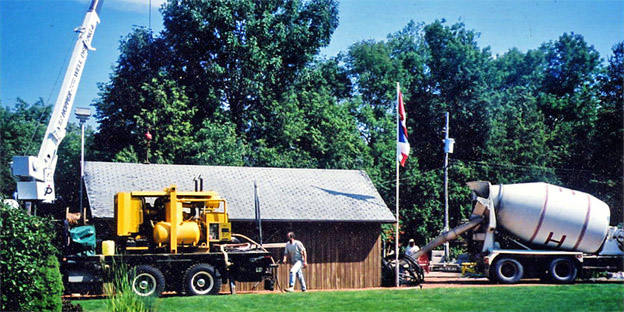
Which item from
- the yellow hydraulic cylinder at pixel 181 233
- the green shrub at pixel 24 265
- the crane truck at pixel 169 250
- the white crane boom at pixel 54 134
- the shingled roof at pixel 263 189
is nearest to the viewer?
the green shrub at pixel 24 265

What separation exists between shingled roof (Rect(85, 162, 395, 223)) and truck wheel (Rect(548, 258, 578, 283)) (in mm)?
5922

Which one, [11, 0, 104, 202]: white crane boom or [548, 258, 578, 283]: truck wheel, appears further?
[548, 258, 578, 283]: truck wheel

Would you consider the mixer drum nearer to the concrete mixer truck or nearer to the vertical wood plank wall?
the concrete mixer truck

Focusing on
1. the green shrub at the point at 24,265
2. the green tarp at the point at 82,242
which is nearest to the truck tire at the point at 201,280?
the green tarp at the point at 82,242

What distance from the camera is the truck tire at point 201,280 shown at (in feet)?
72.3

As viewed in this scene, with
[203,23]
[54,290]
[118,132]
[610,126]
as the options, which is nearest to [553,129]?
[610,126]

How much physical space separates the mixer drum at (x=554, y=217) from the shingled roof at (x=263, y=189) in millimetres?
4437

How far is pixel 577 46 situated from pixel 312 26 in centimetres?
2870

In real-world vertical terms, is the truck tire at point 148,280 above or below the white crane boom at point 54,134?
below

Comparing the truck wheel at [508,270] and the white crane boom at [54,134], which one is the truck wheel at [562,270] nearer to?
the truck wheel at [508,270]

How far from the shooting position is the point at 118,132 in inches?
1784

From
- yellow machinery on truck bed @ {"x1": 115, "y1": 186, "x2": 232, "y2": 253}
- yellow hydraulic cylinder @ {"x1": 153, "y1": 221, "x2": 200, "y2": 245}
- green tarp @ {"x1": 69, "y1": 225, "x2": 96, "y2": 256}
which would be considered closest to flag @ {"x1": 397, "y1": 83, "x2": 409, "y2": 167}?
yellow machinery on truck bed @ {"x1": 115, "y1": 186, "x2": 232, "y2": 253}

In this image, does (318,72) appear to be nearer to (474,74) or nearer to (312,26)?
(312,26)

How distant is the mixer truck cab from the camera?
90.7 feet
